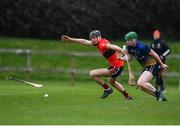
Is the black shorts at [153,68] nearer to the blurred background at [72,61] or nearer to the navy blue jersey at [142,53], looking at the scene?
the navy blue jersey at [142,53]

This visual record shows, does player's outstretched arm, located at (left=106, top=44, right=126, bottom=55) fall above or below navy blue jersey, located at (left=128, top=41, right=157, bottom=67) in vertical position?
above

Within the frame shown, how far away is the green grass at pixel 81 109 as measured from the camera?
18.6m

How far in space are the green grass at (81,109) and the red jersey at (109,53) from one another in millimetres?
1085

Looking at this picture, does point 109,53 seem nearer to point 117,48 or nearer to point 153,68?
point 117,48

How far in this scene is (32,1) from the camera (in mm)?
43094

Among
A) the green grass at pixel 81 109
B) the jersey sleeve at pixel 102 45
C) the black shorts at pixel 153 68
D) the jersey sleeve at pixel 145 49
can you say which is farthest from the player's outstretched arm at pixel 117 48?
the green grass at pixel 81 109

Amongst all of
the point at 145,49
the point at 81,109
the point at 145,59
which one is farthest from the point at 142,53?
the point at 81,109

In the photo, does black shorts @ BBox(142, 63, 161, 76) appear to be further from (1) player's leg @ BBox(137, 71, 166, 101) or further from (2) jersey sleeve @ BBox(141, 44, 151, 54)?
(2) jersey sleeve @ BBox(141, 44, 151, 54)

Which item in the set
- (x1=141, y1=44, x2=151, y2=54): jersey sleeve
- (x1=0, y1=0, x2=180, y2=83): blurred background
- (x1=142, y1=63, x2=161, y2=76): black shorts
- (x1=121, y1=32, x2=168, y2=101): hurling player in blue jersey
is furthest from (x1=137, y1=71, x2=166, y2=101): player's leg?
(x1=0, y1=0, x2=180, y2=83): blurred background

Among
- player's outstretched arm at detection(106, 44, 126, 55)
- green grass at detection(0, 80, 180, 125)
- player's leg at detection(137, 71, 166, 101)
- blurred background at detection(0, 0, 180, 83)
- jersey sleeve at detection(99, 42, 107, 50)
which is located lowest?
green grass at detection(0, 80, 180, 125)

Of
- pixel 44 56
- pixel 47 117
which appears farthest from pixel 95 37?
pixel 44 56

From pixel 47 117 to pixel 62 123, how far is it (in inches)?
48.1

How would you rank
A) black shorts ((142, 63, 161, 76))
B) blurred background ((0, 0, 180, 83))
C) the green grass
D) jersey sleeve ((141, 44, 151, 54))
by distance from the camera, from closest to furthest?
the green grass, jersey sleeve ((141, 44, 151, 54)), black shorts ((142, 63, 161, 76)), blurred background ((0, 0, 180, 83))

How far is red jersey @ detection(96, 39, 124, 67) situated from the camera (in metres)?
24.2
